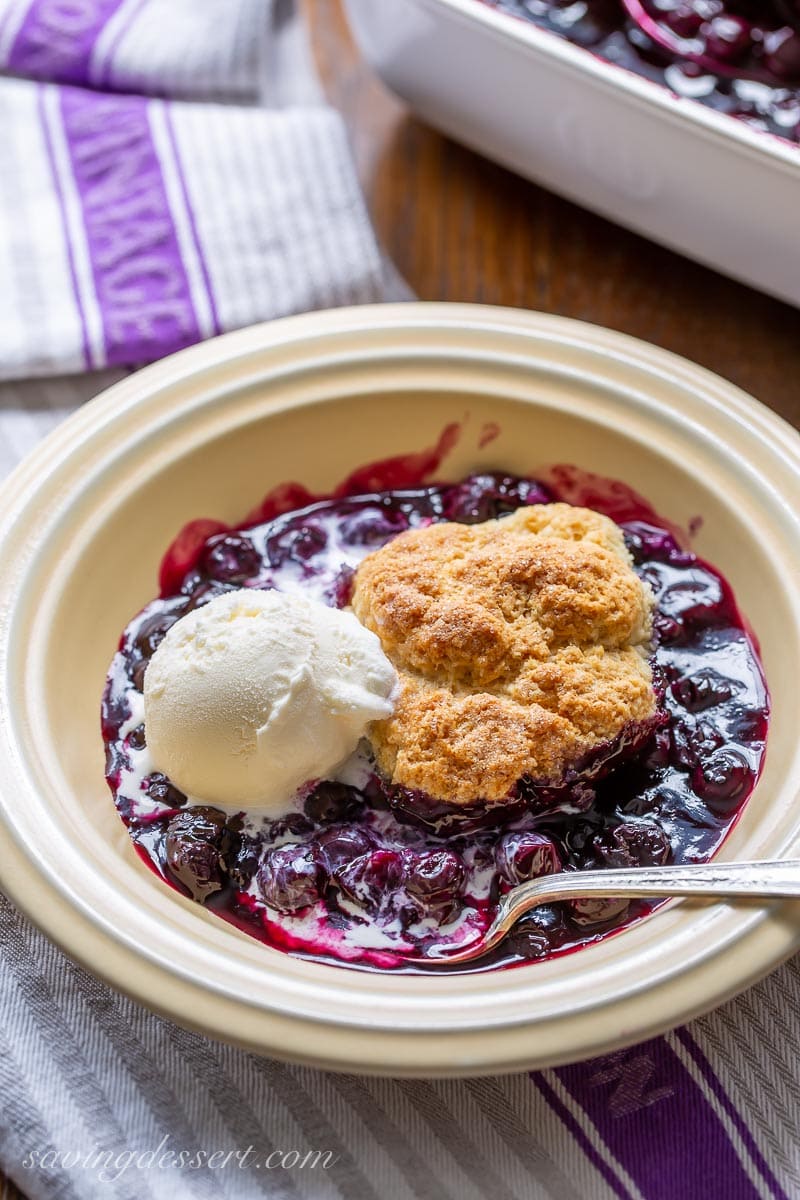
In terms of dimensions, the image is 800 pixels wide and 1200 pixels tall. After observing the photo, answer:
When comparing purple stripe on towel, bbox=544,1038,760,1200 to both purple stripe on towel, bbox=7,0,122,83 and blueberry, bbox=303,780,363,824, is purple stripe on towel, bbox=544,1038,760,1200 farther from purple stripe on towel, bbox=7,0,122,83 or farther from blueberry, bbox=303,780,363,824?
purple stripe on towel, bbox=7,0,122,83

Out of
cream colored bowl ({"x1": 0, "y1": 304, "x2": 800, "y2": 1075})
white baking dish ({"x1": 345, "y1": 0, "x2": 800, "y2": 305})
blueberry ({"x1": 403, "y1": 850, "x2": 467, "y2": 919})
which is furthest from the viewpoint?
white baking dish ({"x1": 345, "y1": 0, "x2": 800, "y2": 305})

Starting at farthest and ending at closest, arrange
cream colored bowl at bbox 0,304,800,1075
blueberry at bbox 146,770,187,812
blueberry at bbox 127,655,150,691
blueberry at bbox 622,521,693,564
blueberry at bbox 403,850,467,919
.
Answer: blueberry at bbox 622,521,693,564 < blueberry at bbox 127,655,150,691 < blueberry at bbox 146,770,187,812 < blueberry at bbox 403,850,467,919 < cream colored bowl at bbox 0,304,800,1075

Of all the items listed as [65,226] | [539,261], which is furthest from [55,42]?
[539,261]

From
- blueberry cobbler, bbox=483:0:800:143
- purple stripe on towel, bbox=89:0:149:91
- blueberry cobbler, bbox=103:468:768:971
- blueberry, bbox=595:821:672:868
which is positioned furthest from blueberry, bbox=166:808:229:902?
purple stripe on towel, bbox=89:0:149:91

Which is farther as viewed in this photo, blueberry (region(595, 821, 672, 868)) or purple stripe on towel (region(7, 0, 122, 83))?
purple stripe on towel (region(7, 0, 122, 83))

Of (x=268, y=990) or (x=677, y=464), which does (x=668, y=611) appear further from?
(x=268, y=990)

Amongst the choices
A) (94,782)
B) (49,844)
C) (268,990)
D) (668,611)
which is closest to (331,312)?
(668,611)

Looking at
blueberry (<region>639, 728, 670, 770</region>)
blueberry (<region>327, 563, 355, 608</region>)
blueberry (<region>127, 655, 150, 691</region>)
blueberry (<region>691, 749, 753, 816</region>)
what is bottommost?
blueberry (<region>127, 655, 150, 691</region>)

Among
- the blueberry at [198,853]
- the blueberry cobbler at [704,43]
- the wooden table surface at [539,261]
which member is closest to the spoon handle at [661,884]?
the blueberry at [198,853]
